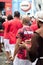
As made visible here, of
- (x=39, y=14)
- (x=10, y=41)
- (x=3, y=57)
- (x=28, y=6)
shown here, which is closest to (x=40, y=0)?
(x=28, y=6)

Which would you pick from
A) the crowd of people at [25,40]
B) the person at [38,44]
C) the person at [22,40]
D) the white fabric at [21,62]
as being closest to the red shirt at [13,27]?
the crowd of people at [25,40]

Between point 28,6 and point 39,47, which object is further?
point 28,6

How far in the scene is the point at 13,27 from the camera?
9.12 metres

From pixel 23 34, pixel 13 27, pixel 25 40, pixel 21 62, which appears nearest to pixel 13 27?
pixel 13 27

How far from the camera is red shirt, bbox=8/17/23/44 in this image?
8984 millimetres

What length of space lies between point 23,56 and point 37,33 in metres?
2.31

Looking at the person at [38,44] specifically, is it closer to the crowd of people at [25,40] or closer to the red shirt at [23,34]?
the crowd of people at [25,40]

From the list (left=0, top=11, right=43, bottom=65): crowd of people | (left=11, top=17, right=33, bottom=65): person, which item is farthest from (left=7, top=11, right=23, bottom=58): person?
(left=11, top=17, right=33, bottom=65): person

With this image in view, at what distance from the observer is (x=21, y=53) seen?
248 inches

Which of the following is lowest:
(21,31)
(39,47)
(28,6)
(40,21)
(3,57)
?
(3,57)

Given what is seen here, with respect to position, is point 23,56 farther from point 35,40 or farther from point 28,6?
point 28,6

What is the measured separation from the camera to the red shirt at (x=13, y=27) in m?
8.98

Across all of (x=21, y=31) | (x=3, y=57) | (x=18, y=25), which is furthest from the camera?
(x=3, y=57)

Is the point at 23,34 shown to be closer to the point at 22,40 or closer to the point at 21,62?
the point at 22,40
